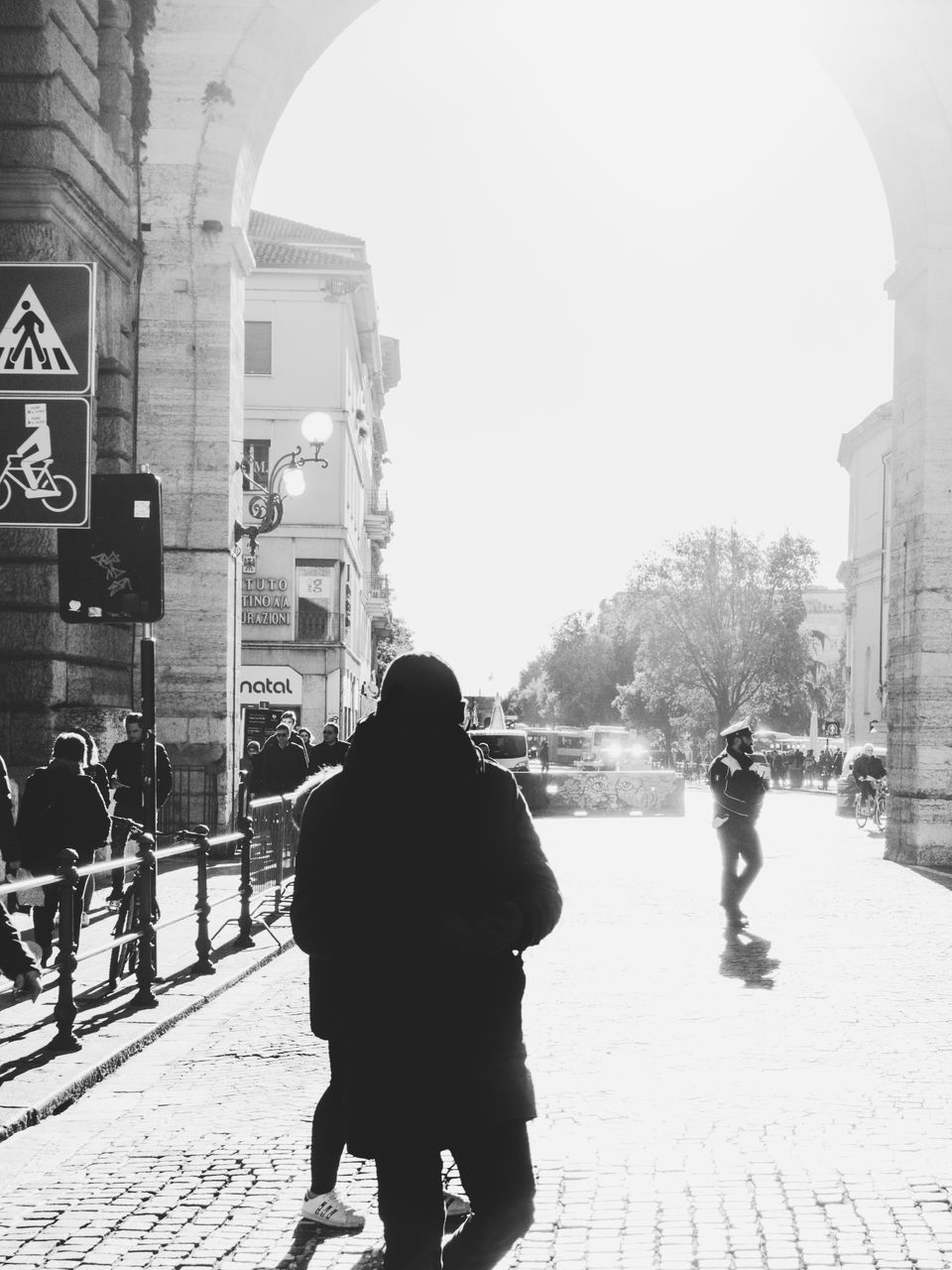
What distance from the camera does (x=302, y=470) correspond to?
44.0 m

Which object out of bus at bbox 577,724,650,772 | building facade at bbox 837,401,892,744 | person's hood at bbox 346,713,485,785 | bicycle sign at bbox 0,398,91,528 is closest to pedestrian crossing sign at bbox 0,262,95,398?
bicycle sign at bbox 0,398,91,528

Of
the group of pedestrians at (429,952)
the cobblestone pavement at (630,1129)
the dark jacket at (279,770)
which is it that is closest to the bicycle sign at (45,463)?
the cobblestone pavement at (630,1129)

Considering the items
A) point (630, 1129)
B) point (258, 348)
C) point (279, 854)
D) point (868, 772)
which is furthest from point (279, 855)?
point (258, 348)

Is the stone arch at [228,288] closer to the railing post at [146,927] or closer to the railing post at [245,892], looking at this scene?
the railing post at [245,892]

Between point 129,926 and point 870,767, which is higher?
point 129,926

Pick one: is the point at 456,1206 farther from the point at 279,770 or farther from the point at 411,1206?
the point at 279,770

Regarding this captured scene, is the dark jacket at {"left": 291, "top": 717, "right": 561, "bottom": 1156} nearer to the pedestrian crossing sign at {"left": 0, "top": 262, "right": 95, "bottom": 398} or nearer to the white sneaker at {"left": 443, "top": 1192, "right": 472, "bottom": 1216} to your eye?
the white sneaker at {"left": 443, "top": 1192, "right": 472, "bottom": 1216}

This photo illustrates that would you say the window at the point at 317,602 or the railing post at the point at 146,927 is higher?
the window at the point at 317,602

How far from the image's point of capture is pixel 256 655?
1617 inches

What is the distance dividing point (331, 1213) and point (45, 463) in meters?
3.86

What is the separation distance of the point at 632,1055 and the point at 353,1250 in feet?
10.3

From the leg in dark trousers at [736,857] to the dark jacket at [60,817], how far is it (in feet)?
16.8

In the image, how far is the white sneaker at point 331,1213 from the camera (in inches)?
189

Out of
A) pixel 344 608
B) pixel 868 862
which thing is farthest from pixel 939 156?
pixel 344 608
